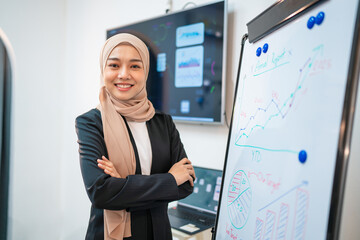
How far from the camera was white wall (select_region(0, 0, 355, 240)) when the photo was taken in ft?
9.92

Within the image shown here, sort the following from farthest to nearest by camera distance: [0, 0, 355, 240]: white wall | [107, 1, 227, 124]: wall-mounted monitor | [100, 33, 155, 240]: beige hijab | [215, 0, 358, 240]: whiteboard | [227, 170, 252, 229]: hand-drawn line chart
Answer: [0, 0, 355, 240]: white wall < [107, 1, 227, 124]: wall-mounted monitor < [100, 33, 155, 240]: beige hijab < [227, 170, 252, 229]: hand-drawn line chart < [215, 0, 358, 240]: whiteboard

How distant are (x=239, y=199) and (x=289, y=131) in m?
0.36

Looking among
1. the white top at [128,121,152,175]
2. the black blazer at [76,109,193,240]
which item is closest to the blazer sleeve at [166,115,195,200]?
the black blazer at [76,109,193,240]

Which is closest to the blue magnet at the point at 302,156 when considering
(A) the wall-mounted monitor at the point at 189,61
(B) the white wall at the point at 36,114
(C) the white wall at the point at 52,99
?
(A) the wall-mounted monitor at the point at 189,61

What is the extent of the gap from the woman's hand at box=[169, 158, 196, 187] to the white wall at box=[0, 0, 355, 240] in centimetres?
179

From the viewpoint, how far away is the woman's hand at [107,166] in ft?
3.76

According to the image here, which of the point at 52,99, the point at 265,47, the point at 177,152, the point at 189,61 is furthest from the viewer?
the point at 52,99

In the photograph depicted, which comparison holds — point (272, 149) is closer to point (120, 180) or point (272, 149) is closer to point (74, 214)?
point (120, 180)

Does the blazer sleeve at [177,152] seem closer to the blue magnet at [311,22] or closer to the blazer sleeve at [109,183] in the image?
the blazer sleeve at [109,183]

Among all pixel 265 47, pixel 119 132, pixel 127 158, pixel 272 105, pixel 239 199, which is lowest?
pixel 239 199

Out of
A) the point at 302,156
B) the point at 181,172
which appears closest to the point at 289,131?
the point at 302,156

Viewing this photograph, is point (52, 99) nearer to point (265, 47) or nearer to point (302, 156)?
point (265, 47)

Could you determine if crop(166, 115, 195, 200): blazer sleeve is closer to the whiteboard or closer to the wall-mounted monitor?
the whiteboard

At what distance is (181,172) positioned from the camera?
4.11 feet
